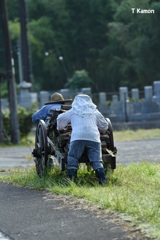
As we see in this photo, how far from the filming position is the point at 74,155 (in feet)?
39.9

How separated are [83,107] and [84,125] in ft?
1.32

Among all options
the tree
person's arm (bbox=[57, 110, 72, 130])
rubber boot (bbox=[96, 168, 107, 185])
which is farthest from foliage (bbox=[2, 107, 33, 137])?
rubber boot (bbox=[96, 168, 107, 185])

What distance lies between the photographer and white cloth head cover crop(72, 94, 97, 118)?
12430mm

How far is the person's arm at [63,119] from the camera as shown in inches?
499

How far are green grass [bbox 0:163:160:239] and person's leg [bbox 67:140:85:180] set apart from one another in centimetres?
17

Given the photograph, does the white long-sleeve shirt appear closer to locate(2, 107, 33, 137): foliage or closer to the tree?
the tree

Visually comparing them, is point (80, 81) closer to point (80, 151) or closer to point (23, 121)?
point (23, 121)

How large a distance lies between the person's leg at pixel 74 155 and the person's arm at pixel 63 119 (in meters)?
0.66

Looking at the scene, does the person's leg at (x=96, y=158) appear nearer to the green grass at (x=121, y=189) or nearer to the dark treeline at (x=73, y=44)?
the green grass at (x=121, y=189)

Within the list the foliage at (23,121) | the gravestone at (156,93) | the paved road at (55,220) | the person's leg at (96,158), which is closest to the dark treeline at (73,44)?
the gravestone at (156,93)

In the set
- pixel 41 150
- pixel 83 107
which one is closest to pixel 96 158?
pixel 83 107

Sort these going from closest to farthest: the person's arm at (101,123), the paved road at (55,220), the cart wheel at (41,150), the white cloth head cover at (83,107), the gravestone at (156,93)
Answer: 1. the paved road at (55,220)
2. the white cloth head cover at (83,107)
3. the person's arm at (101,123)
4. the cart wheel at (41,150)
5. the gravestone at (156,93)

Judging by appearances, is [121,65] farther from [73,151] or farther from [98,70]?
[73,151]

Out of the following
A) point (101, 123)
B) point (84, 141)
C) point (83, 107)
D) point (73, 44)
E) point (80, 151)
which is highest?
point (83, 107)
